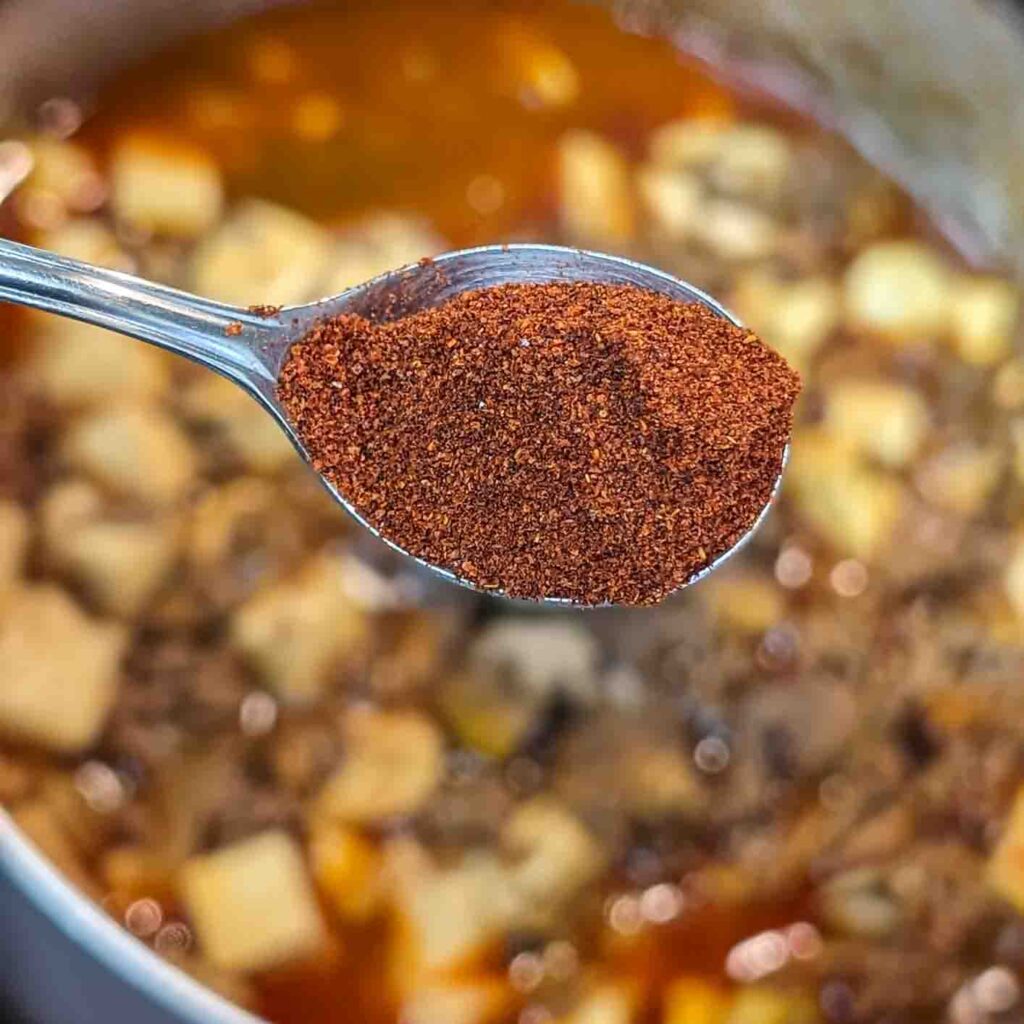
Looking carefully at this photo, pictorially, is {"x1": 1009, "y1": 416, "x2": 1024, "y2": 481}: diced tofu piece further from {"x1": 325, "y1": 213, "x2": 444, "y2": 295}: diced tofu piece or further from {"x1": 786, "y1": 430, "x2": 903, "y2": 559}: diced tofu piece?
{"x1": 325, "y1": 213, "x2": 444, "y2": 295}: diced tofu piece

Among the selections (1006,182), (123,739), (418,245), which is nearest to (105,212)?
(418,245)

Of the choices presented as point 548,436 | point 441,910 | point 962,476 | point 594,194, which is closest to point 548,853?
Result: point 441,910

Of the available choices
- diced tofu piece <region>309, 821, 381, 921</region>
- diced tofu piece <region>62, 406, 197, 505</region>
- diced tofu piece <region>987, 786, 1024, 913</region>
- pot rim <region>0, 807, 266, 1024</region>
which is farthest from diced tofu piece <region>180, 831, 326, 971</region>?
diced tofu piece <region>987, 786, 1024, 913</region>

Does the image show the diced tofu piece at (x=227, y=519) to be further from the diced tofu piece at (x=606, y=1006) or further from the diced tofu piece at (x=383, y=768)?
the diced tofu piece at (x=606, y=1006)

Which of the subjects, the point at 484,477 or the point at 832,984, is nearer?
the point at 484,477

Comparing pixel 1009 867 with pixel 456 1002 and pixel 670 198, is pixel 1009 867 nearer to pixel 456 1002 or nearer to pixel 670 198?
pixel 456 1002

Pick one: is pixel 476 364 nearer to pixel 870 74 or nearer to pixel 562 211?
pixel 562 211
